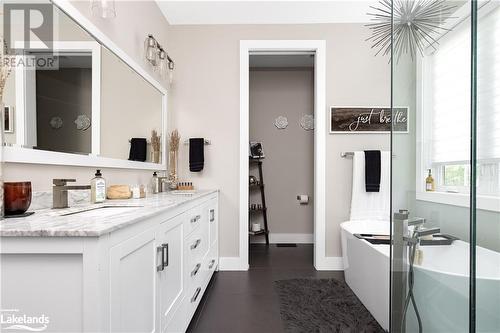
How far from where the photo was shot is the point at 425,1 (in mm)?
1332

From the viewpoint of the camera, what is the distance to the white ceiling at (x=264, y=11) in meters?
2.99

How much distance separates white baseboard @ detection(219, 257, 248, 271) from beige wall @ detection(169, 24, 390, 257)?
0.06m

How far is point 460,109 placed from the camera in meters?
1.10

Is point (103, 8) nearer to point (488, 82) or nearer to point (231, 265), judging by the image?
point (488, 82)

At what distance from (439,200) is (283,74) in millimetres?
3680

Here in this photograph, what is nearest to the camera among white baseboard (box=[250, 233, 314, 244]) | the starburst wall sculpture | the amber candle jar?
the amber candle jar

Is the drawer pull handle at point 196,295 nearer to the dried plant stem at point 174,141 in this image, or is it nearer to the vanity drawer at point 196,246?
the vanity drawer at point 196,246

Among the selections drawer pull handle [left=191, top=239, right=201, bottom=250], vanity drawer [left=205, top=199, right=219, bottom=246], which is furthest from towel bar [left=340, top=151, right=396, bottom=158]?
drawer pull handle [left=191, top=239, right=201, bottom=250]

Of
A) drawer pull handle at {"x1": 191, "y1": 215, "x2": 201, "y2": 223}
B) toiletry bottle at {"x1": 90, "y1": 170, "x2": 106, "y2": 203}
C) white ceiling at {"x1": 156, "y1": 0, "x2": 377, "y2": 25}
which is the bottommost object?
drawer pull handle at {"x1": 191, "y1": 215, "x2": 201, "y2": 223}

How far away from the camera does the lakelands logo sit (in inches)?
34.2

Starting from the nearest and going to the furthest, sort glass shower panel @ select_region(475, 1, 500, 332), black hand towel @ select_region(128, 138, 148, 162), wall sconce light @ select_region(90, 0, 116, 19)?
glass shower panel @ select_region(475, 1, 500, 332) → wall sconce light @ select_region(90, 0, 116, 19) → black hand towel @ select_region(128, 138, 148, 162)

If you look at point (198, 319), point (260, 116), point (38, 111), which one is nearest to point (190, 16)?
point (260, 116)

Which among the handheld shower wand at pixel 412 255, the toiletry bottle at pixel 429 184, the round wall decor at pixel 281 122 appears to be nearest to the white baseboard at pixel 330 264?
the handheld shower wand at pixel 412 255

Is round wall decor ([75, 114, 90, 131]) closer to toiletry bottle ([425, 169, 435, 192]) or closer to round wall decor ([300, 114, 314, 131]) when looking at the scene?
toiletry bottle ([425, 169, 435, 192])
